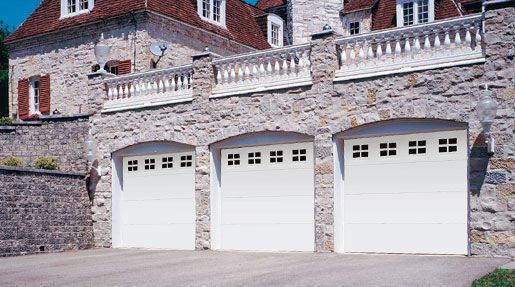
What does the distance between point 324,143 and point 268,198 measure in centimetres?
209

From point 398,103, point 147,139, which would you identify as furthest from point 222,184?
point 398,103

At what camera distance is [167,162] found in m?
19.1

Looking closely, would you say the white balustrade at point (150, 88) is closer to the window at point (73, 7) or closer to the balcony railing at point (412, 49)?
the balcony railing at point (412, 49)

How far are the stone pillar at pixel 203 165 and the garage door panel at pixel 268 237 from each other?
500 mm

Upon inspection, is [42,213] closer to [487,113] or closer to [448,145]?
[448,145]

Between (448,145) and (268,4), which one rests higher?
(268,4)

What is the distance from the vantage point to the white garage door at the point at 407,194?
14320mm

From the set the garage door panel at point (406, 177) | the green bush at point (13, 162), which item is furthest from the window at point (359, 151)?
the green bush at point (13, 162)

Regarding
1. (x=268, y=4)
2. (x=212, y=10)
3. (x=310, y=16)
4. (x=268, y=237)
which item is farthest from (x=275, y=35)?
(x=268, y=237)

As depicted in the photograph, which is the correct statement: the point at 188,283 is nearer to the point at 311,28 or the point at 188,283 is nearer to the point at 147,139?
the point at 147,139

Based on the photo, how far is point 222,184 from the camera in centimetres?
1791

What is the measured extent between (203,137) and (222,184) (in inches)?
49.8

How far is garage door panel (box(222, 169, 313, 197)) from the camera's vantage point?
16.5 m

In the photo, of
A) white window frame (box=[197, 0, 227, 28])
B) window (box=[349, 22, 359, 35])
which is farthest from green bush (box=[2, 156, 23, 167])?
window (box=[349, 22, 359, 35])
